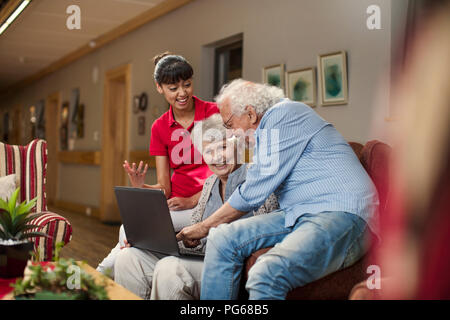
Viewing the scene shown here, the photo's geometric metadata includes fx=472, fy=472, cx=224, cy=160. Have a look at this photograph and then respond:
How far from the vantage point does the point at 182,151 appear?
264 centimetres

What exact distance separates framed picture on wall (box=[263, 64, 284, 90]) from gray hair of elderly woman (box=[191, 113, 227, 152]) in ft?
4.94

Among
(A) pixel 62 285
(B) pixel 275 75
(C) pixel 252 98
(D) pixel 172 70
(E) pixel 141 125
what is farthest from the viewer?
(E) pixel 141 125

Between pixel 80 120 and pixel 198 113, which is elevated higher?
pixel 80 120

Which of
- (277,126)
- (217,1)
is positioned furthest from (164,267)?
(217,1)

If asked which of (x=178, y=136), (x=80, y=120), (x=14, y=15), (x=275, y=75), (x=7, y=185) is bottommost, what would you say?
(x=7, y=185)

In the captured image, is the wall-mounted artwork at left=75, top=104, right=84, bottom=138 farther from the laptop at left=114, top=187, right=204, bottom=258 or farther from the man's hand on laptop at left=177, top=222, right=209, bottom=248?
the man's hand on laptop at left=177, top=222, right=209, bottom=248

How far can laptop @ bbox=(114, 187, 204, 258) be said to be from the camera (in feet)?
6.23

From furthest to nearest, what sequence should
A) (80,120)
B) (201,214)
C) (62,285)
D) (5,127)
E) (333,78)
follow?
(5,127) < (80,120) < (333,78) < (201,214) < (62,285)

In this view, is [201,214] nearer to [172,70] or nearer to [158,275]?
[158,275]

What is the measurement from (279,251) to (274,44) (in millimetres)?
2592

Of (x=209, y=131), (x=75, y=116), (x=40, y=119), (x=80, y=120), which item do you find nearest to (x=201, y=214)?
(x=209, y=131)

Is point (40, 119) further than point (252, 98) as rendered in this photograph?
Yes

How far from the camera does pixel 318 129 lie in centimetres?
188
